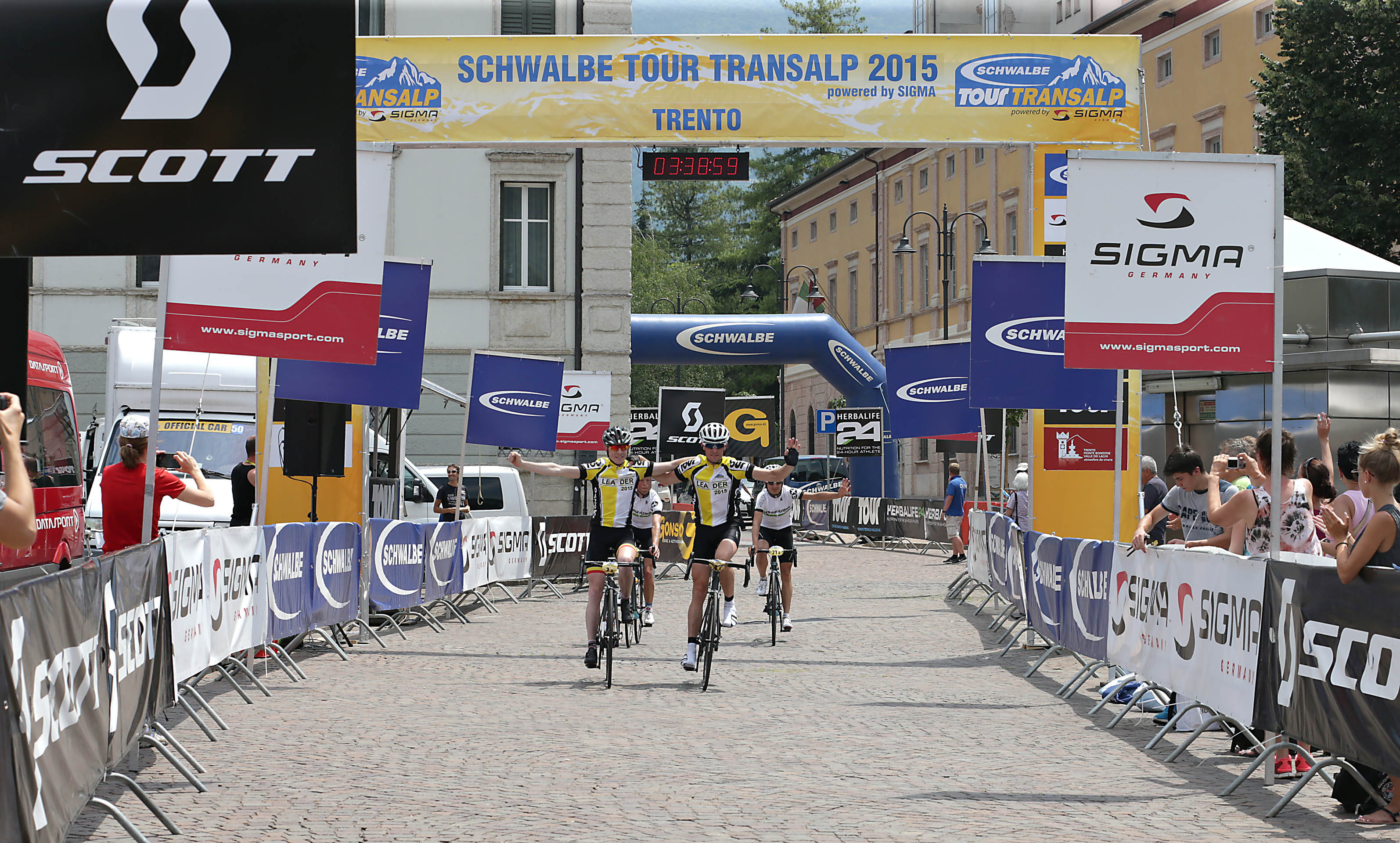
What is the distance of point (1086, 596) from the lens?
12.3 meters

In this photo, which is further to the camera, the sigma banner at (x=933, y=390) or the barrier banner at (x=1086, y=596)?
the sigma banner at (x=933, y=390)

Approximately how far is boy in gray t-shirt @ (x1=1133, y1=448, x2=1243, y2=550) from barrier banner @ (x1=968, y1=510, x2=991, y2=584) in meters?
7.31

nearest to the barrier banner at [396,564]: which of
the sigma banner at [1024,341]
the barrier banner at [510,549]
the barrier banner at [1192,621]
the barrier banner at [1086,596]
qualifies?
the barrier banner at [510,549]

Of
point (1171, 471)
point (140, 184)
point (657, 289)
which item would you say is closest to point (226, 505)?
point (1171, 471)

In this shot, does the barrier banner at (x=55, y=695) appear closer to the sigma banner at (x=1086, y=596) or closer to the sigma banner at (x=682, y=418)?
the sigma banner at (x=1086, y=596)

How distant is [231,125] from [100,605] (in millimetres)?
2072

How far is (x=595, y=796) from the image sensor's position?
7.76 metres

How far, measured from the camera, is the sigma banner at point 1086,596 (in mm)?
11648

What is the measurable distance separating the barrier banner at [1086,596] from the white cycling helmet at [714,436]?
2.89 metres

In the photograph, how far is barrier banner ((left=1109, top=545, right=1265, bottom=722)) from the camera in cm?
847

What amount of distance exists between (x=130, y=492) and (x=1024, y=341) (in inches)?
332

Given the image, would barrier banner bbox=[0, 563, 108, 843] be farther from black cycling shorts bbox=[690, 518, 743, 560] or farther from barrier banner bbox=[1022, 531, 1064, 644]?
barrier banner bbox=[1022, 531, 1064, 644]

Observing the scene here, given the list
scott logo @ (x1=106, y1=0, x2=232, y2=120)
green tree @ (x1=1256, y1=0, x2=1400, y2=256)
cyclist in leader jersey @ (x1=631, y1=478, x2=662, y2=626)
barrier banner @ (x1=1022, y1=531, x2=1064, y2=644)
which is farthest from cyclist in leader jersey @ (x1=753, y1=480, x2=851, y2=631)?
green tree @ (x1=1256, y1=0, x2=1400, y2=256)

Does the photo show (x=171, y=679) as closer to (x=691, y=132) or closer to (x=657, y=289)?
(x=691, y=132)
